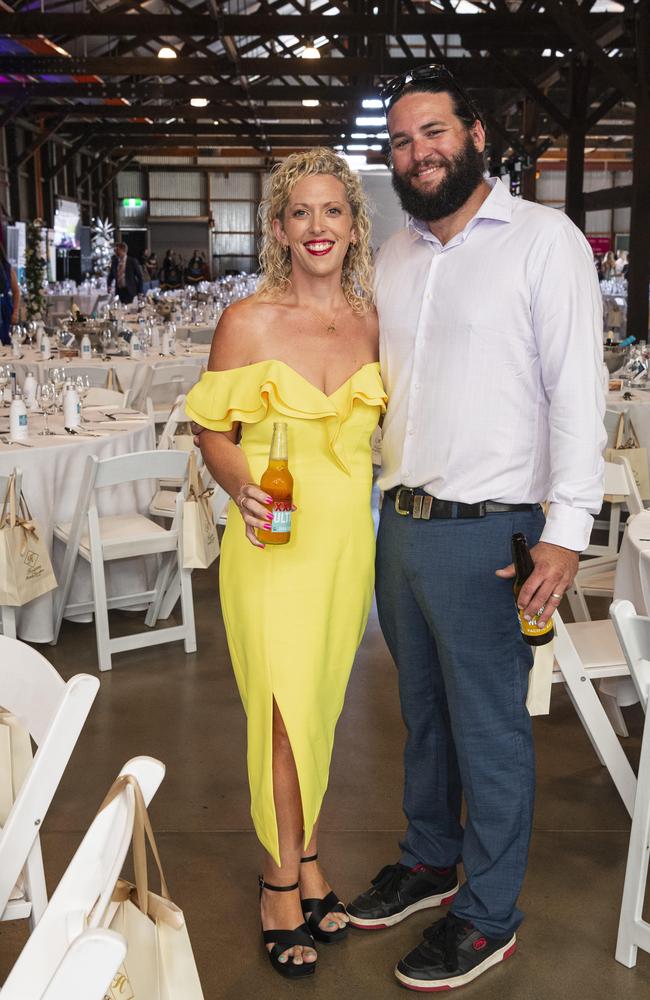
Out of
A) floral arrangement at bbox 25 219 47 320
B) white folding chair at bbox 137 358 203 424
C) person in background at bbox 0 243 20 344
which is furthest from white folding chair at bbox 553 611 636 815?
floral arrangement at bbox 25 219 47 320

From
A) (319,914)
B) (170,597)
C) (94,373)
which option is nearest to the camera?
(319,914)

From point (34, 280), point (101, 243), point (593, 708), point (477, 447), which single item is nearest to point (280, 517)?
point (477, 447)

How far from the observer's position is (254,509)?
2088 millimetres

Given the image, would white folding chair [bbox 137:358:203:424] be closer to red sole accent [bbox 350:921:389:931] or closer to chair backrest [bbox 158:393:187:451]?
chair backrest [bbox 158:393:187:451]

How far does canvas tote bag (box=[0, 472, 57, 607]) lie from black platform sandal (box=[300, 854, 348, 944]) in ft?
5.79

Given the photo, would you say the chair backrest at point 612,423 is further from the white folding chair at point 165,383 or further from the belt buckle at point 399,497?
the belt buckle at point 399,497

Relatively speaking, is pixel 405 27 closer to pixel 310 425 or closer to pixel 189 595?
pixel 189 595

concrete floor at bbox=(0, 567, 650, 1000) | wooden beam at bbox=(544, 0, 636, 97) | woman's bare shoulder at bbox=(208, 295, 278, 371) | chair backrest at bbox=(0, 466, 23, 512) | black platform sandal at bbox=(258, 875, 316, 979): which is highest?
wooden beam at bbox=(544, 0, 636, 97)

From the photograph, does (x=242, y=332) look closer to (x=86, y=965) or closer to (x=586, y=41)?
(x=86, y=965)

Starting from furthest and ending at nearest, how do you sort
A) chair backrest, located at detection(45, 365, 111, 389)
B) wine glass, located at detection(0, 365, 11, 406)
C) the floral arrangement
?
the floral arrangement
chair backrest, located at detection(45, 365, 111, 389)
wine glass, located at detection(0, 365, 11, 406)

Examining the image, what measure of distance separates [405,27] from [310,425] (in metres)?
11.8

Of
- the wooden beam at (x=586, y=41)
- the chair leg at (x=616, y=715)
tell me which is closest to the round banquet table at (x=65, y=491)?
the chair leg at (x=616, y=715)

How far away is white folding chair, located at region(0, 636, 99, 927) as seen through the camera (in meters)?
1.41

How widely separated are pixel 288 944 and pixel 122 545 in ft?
7.15
